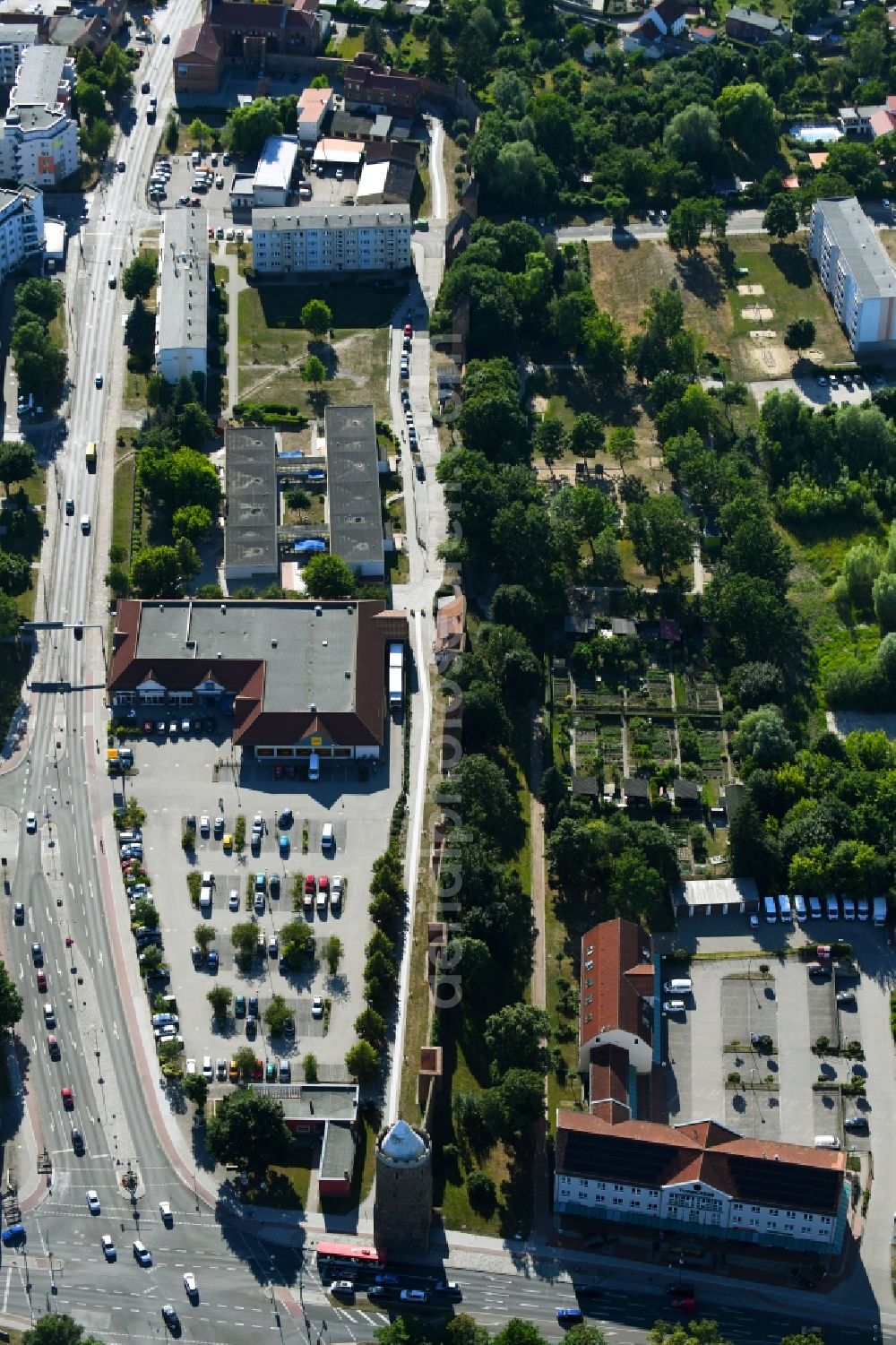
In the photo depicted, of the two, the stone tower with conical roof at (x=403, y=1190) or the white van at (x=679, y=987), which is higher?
the white van at (x=679, y=987)

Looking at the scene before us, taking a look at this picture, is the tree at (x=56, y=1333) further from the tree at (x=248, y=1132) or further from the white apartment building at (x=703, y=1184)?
the white apartment building at (x=703, y=1184)

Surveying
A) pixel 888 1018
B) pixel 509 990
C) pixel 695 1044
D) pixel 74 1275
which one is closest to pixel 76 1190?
pixel 74 1275

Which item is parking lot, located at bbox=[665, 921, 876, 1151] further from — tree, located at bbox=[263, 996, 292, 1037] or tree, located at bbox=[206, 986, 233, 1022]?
tree, located at bbox=[206, 986, 233, 1022]

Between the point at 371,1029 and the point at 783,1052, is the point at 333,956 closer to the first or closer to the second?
the point at 371,1029

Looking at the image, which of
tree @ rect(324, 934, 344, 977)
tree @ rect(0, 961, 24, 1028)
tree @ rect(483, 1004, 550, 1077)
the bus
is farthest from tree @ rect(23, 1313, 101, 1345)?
tree @ rect(483, 1004, 550, 1077)

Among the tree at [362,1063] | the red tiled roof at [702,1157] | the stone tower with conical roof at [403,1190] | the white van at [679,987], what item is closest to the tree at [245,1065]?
the tree at [362,1063]

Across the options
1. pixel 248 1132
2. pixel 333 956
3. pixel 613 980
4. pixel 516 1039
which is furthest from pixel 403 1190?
pixel 613 980
